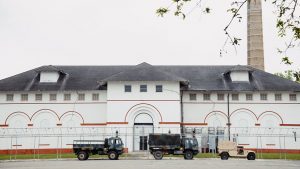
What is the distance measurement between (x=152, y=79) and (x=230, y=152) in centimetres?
1250

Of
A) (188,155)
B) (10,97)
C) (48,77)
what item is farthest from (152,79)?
(10,97)

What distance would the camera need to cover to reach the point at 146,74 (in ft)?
141

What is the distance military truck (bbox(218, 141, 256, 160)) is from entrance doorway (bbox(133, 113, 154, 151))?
11.3m

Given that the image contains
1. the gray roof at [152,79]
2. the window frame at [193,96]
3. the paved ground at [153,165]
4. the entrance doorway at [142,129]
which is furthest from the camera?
the window frame at [193,96]

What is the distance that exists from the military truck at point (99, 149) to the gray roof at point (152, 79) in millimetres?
10306

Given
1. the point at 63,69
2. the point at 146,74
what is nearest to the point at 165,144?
the point at 146,74

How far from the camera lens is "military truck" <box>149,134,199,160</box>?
3228 centimetres

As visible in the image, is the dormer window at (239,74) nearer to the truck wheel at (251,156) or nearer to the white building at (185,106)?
the white building at (185,106)

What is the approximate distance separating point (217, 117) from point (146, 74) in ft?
31.0

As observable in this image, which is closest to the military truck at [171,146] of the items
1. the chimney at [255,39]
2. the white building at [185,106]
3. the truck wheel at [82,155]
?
the truck wheel at [82,155]

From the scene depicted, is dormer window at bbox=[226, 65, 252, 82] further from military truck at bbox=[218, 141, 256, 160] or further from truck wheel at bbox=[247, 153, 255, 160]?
truck wheel at bbox=[247, 153, 255, 160]

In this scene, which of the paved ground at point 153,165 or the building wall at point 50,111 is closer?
the paved ground at point 153,165

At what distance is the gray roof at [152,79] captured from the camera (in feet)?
142

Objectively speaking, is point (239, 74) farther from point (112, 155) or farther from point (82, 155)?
point (82, 155)
